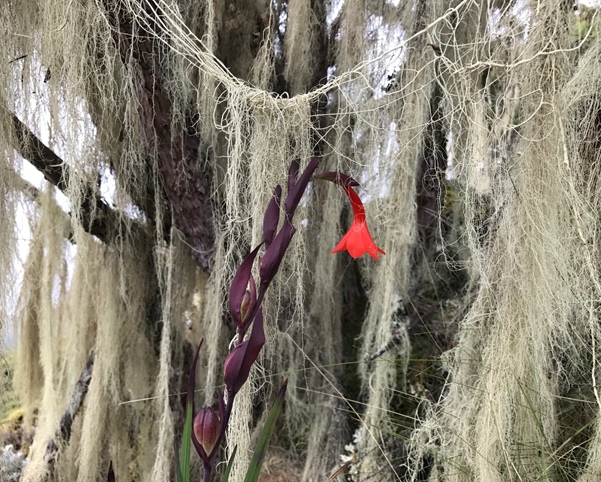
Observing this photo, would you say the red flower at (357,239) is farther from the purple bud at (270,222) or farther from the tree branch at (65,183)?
the tree branch at (65,183)

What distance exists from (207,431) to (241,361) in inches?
3.6

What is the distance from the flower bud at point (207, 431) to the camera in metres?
0.58

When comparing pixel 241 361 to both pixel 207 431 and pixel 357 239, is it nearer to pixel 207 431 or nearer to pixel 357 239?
pixel 207 431

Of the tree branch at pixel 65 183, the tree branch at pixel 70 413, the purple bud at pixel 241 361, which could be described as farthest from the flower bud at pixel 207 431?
the tree branch at pixel 70 413

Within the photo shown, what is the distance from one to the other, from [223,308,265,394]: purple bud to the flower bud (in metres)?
0.04

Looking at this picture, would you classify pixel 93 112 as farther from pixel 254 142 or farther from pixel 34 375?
pixel 34 375

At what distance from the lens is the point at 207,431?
1.89 feet

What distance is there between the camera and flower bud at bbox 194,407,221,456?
577 mm

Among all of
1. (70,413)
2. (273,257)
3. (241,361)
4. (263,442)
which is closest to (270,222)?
(273,257)

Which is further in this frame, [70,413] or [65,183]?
[70,413]

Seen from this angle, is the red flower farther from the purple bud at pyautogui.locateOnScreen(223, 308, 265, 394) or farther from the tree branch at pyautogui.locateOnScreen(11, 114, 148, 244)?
the tree branch at pyautogui.locateOnScreen(11, 114, 148, 244)

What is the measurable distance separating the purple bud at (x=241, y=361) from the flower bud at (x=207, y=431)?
0.13 ft

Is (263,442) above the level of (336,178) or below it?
below

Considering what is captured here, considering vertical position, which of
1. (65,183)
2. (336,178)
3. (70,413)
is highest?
(65,183)
